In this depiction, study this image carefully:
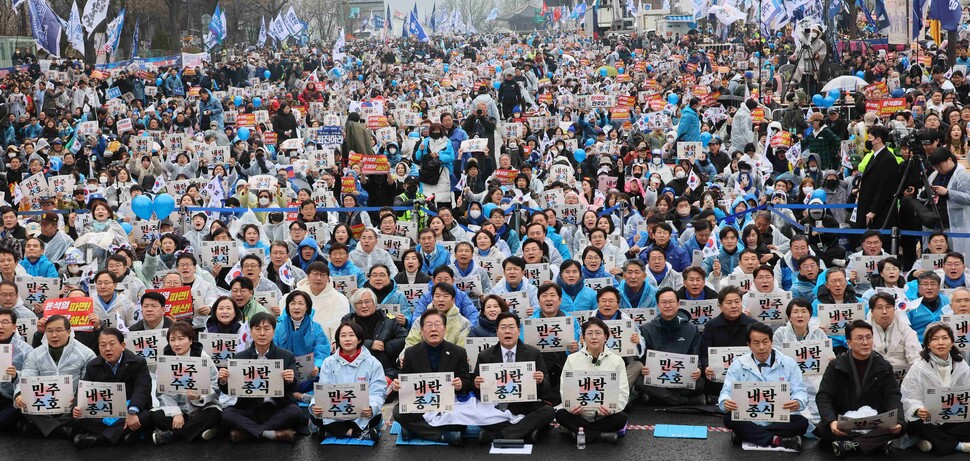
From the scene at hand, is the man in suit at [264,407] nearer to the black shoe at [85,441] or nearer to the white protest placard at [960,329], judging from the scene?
the black shoe at [85,441]

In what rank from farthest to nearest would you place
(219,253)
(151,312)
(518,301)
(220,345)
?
(219,253) → (518,301) → (151,312) → (220,345)

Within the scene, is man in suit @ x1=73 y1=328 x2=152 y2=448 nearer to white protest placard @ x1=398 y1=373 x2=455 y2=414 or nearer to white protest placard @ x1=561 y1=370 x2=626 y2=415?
white protest placard @ x1=398 y1=373 x2=455 y2=414

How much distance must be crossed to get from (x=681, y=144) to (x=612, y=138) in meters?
4.64

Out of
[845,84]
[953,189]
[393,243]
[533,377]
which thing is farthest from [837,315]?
[845,84]

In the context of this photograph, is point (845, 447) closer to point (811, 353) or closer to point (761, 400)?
point (761, 400)

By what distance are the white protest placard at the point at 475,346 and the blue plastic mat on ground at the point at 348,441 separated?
1106 millimetres

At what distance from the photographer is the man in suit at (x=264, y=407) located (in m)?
9.70

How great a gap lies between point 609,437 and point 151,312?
166 inches

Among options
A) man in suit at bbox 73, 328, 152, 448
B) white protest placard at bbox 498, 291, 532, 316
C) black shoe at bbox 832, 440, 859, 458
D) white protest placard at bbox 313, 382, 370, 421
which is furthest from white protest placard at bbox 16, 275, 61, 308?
black shoe at bbox 832, 440, 859, 458

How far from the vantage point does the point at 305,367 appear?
10.7 m

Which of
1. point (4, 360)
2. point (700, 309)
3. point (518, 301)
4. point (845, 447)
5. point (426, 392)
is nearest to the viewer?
point (845, 447)

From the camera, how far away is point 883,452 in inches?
352

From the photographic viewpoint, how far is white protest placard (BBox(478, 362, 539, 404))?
9406 mm

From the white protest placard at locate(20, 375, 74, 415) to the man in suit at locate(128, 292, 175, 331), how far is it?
1035 millimetres
